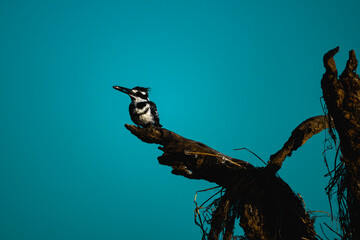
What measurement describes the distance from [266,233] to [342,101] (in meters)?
1.21

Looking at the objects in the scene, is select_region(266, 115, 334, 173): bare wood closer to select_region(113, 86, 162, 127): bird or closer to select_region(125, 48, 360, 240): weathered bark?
select_region(125, 48, 360, 240): weathered bark

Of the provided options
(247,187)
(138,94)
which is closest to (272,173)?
(247,187)

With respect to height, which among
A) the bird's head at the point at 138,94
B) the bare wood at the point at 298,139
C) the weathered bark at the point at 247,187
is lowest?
the weathered bark at the point at 247,187

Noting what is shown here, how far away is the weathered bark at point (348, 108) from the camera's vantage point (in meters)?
1.78

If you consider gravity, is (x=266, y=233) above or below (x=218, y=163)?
below

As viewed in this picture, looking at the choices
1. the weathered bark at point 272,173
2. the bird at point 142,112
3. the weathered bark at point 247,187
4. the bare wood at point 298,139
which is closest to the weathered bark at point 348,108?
the weathered bark at point 272,173

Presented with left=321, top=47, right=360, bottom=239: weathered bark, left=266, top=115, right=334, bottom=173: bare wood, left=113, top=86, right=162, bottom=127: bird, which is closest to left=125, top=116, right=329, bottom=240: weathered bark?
left=266, top=115, right=334, bottom=173: bare wood

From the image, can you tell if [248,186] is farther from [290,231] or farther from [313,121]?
[313,121]

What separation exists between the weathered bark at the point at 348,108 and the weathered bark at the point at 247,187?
2.07ft

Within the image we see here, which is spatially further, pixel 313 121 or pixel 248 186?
pixel 313 121

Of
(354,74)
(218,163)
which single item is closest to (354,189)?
(354,74)

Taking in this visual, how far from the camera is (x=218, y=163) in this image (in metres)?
2.81

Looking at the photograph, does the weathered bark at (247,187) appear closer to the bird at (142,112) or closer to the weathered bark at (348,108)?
the weathered bark at (348,108)

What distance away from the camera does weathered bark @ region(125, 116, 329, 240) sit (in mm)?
2441
